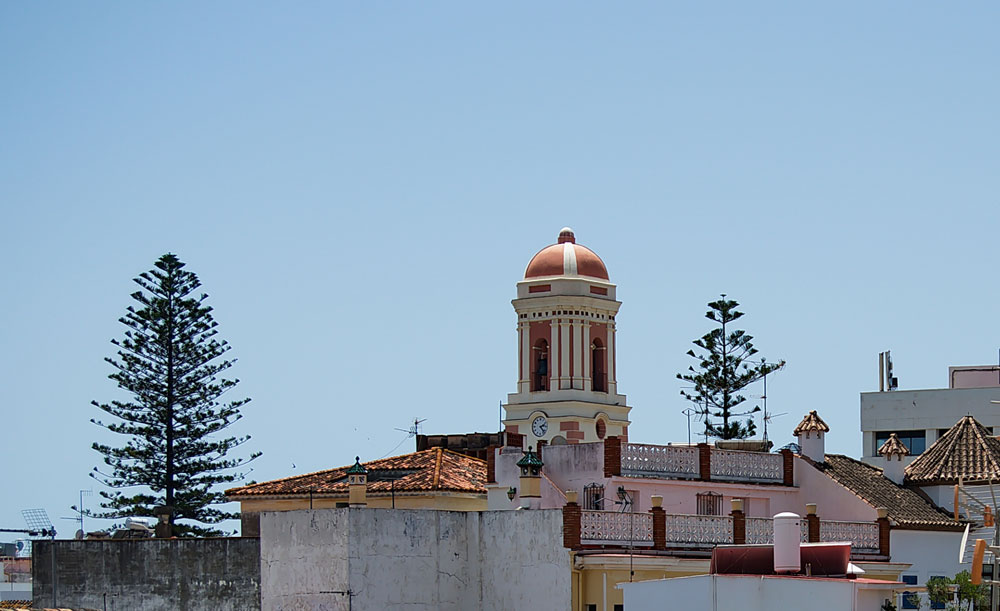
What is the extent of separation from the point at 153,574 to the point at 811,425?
13894mm

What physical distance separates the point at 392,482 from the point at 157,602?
17.5ft

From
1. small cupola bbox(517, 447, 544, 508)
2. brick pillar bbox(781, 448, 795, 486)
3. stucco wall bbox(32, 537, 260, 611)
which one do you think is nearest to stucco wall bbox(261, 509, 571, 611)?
small cupola bbox(517, 447, 544, 508)

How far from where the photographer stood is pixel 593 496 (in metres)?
36.3

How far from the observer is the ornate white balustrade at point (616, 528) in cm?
3359

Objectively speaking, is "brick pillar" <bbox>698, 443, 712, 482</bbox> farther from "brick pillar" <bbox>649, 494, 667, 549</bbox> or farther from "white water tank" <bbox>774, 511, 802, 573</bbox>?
"white water tank" <bbox>774, 511, 802, 573</bbox>

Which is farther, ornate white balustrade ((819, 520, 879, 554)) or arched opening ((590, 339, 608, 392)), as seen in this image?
arched opening ((590, 339, 608, 392))

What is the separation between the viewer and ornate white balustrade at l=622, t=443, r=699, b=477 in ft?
120

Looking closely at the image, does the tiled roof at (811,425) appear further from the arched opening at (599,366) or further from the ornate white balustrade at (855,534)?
the arched opening at (599,366)

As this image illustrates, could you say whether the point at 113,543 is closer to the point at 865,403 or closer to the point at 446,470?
the point at 446,470

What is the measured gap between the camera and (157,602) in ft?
128

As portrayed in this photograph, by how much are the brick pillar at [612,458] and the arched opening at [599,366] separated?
1911cm

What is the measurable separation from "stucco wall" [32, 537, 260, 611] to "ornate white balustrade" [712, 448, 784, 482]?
9117 millimetres

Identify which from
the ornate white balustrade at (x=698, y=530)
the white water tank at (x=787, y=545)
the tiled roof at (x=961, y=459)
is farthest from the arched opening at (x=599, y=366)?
the white water tank at (x=787, y=545)

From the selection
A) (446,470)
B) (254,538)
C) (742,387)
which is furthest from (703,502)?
(742,387)
